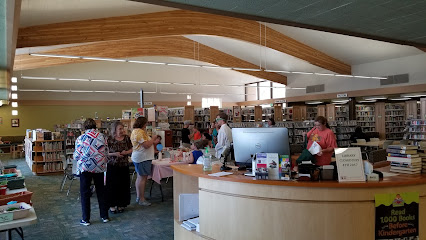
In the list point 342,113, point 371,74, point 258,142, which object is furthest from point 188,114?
point 258,142

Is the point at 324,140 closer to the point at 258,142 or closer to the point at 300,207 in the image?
the point at 258,142

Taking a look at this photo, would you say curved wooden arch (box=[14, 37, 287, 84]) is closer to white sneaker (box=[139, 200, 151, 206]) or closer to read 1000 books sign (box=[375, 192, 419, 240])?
white sneaker (box=[139, 200, 151, 206])

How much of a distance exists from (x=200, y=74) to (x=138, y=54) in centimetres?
731

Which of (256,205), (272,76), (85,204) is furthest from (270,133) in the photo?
(272,76)

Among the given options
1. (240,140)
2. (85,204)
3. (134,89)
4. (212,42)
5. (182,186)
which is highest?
(212,42)

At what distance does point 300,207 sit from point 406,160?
125 centimetres

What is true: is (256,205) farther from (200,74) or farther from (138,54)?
(200,74)

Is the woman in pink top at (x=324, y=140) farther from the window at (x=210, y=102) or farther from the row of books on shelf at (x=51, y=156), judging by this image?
the window at (x=210, y=102)

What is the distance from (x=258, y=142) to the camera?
343 centimetres

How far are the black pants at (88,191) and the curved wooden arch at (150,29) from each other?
469 centimetres

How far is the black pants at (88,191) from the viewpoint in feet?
15.5

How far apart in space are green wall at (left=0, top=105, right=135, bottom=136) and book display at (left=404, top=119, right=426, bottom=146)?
1663cm

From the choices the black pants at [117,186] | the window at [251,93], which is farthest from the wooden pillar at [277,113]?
the black pants at [117,186]

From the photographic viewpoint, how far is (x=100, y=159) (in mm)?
4680
